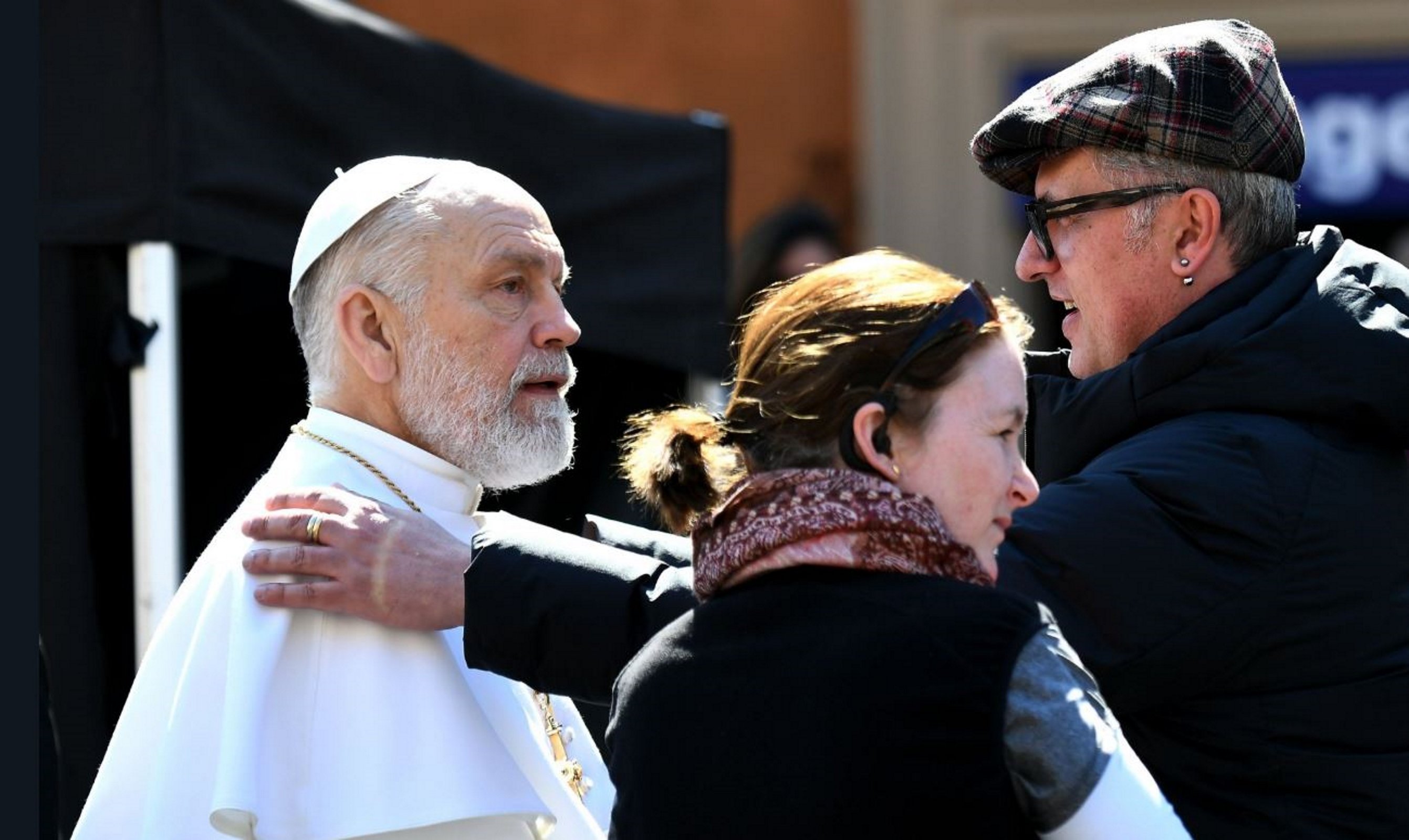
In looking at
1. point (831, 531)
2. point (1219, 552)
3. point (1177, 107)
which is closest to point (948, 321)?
point (831, 531)

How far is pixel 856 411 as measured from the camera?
196 cm

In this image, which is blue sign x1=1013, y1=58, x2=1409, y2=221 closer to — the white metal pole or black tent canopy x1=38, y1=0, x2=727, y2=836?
black tent canopy x1=38, y1=0, x2=727, y2=836

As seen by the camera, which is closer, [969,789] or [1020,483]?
[969,789]

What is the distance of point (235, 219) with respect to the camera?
371cm

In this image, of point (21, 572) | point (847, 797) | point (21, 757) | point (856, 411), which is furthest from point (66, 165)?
point (847, 797)

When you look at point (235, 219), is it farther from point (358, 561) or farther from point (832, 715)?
point (832, 715)

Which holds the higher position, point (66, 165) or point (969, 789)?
point (66, 165)

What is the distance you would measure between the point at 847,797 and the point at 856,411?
41cm

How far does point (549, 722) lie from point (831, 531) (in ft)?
3.41

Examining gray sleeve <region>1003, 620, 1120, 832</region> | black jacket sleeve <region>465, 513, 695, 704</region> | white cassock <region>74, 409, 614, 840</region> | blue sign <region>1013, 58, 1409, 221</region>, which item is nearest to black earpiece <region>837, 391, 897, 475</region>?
gray sleeve <region>1003, 620, 1120, 832</region>

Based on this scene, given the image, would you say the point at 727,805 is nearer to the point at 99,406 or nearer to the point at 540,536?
the point at 540,536

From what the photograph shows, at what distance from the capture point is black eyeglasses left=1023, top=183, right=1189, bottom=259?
2.70 m

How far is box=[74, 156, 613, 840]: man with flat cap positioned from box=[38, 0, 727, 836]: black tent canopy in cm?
72

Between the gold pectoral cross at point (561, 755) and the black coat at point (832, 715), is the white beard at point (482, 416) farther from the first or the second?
the black coat at point (832, 715)
